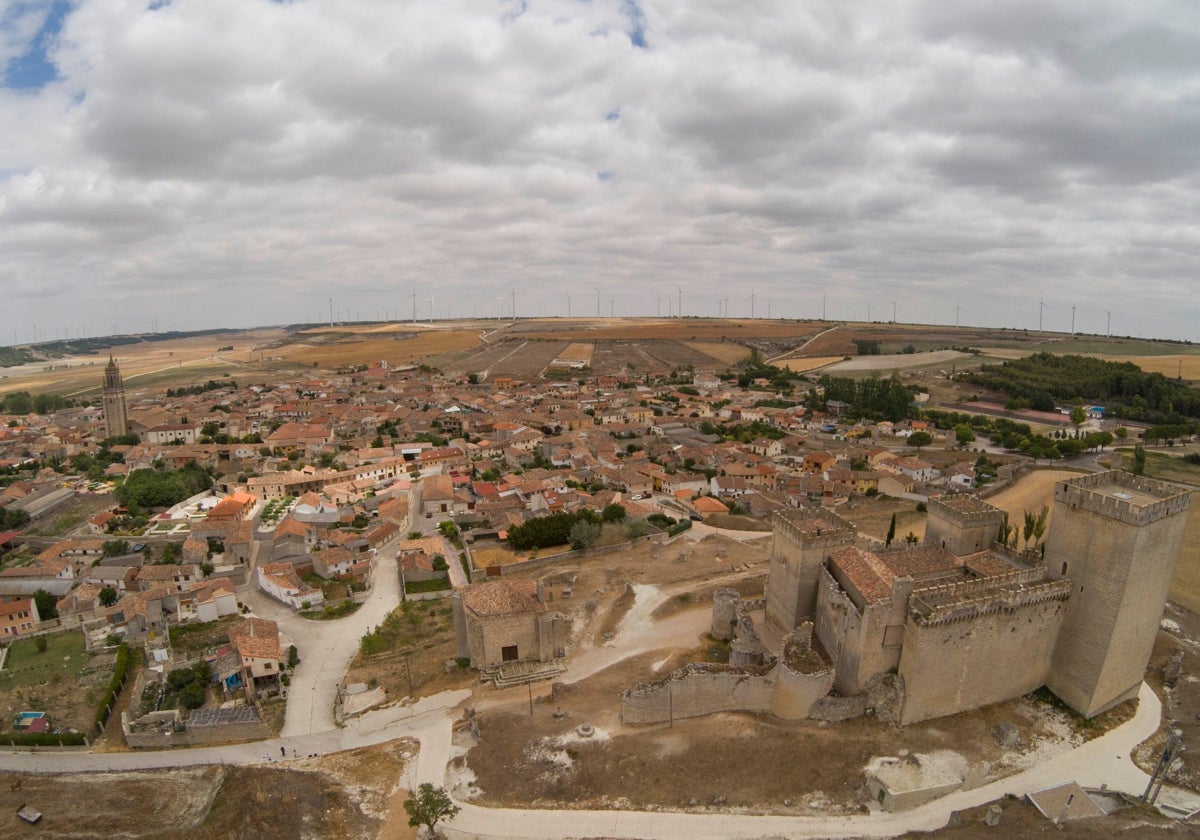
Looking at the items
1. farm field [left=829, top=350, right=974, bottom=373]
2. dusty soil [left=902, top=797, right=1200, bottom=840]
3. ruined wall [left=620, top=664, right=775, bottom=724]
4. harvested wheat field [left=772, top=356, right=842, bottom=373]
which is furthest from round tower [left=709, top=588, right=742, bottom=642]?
farm field [left=829, top=350, right=974, bottom=373]

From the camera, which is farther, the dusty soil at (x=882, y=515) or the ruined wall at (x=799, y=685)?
the dusty soil at (x=882, y=515)

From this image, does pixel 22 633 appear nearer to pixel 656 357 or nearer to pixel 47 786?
pixel 47 786

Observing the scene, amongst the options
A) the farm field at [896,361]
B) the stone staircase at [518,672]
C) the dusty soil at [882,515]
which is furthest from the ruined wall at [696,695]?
the farm field at [896,361]

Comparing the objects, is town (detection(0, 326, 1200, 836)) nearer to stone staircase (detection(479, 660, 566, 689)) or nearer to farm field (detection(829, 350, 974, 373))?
stone staircase (detection(479, 660, 566, 689))

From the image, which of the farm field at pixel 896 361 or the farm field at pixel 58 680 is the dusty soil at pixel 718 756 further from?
the farm field at pixel 896 361

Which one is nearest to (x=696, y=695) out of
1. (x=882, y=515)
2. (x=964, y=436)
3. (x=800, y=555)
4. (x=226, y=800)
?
(x=800, y=555)

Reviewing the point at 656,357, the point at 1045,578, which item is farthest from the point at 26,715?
the point at 656,357
